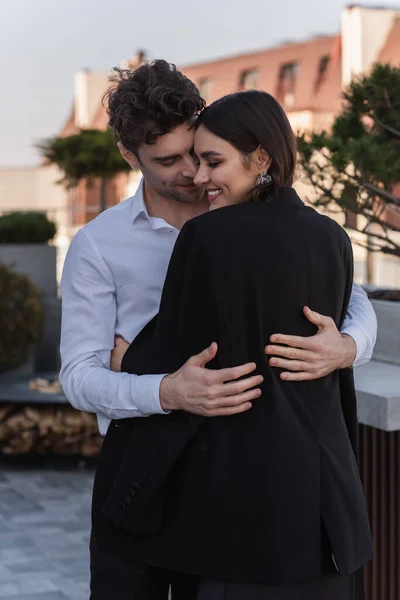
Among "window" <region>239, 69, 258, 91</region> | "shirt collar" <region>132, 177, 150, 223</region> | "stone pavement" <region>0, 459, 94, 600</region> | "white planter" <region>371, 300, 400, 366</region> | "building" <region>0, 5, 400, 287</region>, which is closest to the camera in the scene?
"shirt collar" <region>132, 177, 150, 223</region>

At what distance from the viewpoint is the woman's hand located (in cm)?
185

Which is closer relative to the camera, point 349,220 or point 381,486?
point 381,486

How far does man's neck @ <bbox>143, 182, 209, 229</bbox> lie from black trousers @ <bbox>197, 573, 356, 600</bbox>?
2.32 feet

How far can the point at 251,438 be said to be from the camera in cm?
165

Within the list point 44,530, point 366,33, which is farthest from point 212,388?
point 366,33

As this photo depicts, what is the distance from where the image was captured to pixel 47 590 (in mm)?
3926

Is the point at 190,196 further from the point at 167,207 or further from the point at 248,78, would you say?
the point at 248,78

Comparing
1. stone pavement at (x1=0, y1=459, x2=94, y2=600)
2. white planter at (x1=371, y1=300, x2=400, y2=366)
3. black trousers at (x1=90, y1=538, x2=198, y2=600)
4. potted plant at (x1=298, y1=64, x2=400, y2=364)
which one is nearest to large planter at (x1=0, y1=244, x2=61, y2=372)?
stone pavement at (x1=0, y1=459, x2=94, y2=600)

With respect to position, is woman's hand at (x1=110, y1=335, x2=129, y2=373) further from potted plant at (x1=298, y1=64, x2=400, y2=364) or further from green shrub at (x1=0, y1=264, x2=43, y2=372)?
green shrub at (x1=0, y1=264, x2=43, y2=372)

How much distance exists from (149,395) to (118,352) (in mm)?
201

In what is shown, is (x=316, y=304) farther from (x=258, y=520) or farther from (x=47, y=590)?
(x=47, y=590)

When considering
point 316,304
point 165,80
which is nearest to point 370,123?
point 165,80

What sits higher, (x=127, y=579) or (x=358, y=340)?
(x=358, y=340)

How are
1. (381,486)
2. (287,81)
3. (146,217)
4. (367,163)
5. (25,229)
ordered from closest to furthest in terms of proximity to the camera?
(146,217) < (381,486) < (367,163) < (25,229) < (287,81)
